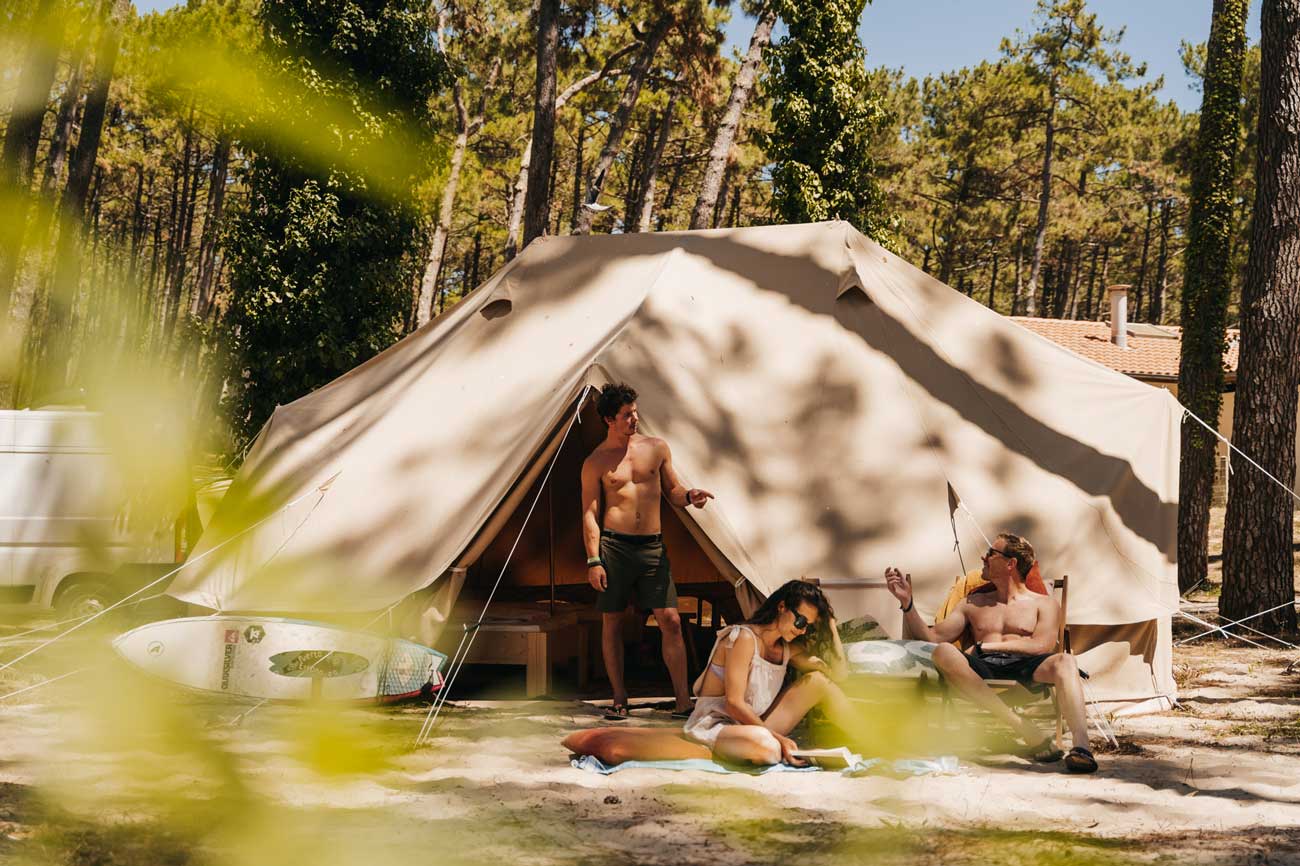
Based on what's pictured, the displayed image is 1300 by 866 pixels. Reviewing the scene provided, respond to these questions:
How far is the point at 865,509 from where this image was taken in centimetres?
698

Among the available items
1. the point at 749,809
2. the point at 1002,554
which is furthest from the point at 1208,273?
the point at 749,809

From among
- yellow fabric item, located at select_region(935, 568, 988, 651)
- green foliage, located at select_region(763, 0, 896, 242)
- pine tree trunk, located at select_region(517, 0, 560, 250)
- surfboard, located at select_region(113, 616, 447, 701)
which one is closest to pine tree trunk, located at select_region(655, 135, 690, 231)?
green foliage, located at select_region(763, 0, 896, 242)

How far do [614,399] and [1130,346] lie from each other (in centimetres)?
2751

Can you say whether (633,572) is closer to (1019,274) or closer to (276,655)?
(276,655)

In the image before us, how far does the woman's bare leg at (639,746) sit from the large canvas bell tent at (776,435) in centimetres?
141

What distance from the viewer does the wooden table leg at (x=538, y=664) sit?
22.9 ft

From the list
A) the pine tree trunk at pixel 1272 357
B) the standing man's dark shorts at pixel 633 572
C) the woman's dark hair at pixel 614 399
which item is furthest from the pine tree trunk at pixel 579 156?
the standing man's dark shorts at pixel 633 572

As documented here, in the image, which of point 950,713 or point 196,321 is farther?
point 950,713

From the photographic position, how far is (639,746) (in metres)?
5.18

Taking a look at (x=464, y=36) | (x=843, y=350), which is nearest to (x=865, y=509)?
(x=843, y=350)

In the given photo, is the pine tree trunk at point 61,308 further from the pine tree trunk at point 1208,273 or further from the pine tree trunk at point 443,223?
the pine tree trunk at point 443,223

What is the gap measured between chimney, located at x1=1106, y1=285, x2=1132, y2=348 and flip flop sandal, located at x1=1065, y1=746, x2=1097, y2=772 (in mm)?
27270

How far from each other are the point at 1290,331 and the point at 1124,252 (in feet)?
123

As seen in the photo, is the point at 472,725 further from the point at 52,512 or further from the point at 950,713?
the point at 52,512
